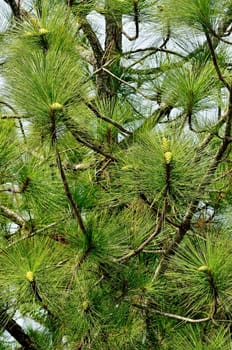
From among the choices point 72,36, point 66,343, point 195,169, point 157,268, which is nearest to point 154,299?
point 157,268

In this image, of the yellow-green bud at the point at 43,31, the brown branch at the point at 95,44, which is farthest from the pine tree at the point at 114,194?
the brown branch at the point at 95,44

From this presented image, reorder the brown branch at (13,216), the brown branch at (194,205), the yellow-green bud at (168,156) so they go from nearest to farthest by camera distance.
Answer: the yellow-green bud at (168,156) < the brown branch at (194,205) < the brown branch at (13,216)

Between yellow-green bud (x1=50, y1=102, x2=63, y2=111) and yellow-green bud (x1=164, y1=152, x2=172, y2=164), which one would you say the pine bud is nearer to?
yellow-green bud (x1=50, y1=102, x2=63, y2=111)

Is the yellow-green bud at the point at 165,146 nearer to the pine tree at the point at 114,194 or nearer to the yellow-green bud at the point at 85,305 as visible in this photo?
the pine tree at the point at 114,194

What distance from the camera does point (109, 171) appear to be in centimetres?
169

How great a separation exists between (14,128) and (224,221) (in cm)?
56

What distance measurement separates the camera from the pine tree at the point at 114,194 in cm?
137

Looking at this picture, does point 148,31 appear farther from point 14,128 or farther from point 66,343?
point 66,343

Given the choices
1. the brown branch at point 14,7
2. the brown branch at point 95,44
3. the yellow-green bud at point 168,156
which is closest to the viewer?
the yellow-green bud at point 168,156

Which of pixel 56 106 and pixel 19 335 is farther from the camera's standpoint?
pixel 19 335

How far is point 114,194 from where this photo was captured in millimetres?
1562

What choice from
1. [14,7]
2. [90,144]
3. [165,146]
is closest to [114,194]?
[90,144]

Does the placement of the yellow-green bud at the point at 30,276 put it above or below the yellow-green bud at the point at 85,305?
above

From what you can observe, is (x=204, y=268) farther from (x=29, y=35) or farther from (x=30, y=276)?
(x=29, y=35)
